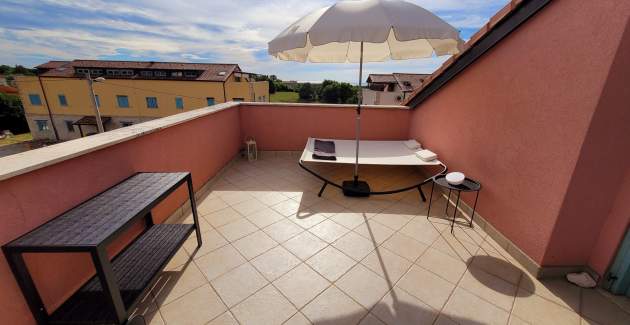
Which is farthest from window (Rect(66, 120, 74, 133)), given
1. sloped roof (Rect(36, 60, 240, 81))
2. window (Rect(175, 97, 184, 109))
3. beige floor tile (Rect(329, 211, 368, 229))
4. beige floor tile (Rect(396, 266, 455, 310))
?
beige floor tile (Rect(396, 266, 455, 310))

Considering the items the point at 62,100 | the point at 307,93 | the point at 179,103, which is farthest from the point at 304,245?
the point at 307,93

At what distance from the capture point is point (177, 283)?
2.26 meters

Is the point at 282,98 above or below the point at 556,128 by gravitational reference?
below

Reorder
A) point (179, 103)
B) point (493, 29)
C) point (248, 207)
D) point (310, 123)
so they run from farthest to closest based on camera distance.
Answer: point (179, 103), point (310, 123), point (248, 207), point (493, 29)

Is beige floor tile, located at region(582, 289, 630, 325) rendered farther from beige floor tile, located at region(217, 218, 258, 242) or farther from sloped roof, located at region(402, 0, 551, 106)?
beige floor tile, located at region(217, 218, 258, 242)

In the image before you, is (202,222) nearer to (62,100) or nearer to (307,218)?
(307,218)

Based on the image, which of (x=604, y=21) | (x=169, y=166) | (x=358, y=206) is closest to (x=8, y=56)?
(x=169, y=166)

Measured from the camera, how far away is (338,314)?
6.56ft

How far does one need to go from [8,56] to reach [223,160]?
15729mm

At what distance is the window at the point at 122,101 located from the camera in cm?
2209

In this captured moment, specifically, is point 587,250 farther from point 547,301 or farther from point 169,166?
point 169,166

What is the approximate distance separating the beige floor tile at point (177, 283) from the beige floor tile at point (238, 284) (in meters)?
0.18

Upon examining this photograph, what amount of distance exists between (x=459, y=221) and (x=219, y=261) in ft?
10.5

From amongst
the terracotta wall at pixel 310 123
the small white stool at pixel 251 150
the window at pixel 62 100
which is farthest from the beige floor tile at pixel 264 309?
the window at pixel 62 100
